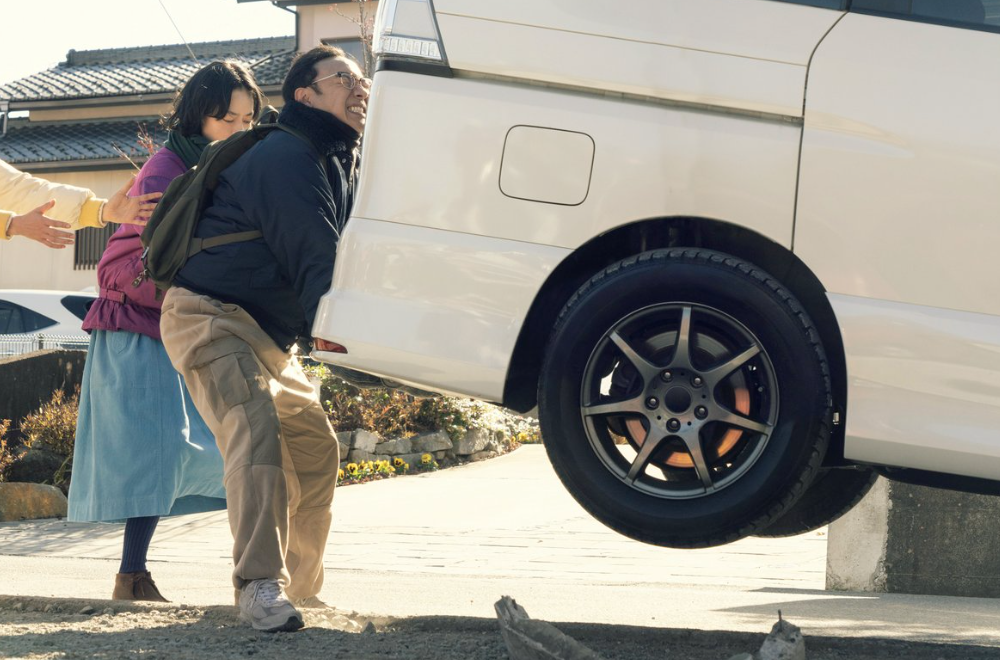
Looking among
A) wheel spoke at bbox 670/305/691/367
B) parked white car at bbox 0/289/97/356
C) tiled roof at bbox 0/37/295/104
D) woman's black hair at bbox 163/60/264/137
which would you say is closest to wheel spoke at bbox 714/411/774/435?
wheel spoke at bbox 670/305/691/367

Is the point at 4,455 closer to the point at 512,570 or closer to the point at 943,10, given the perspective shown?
the point at 512,570

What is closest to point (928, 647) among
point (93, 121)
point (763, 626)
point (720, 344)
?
point (763, 626)

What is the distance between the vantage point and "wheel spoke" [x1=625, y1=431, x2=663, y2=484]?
2930 millimetres

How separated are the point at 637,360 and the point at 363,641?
115 centimetres

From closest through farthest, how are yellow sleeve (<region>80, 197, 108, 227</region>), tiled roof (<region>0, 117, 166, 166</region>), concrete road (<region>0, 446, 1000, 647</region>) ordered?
yellow sleeve (<region>80, 197, 108, 227</region>), concrete road (<region>0, 446, 1000, 647</region>), tiled roof (<region>0, 117, 166, 166</region>)

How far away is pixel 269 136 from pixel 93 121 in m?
19.2

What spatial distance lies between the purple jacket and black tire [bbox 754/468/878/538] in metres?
2.24

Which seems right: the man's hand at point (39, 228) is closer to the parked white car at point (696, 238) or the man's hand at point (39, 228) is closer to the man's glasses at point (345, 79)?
the man's glasses at point (345, 79)

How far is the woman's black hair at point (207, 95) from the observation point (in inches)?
170

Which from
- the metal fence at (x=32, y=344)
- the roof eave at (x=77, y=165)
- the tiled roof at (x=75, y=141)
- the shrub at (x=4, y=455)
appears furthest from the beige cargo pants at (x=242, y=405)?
the roof eave at (x=77, y=165)

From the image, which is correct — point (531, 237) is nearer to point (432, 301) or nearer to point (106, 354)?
point (432, 301)

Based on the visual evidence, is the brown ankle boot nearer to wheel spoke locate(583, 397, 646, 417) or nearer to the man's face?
the man's face

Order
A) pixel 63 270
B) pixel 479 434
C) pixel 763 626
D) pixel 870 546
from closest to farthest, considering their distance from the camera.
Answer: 1. pixel 763 626
2. pixel 870 546
3. pixel 479 434
4. pixel 63 270

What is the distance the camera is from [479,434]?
1154 centimetres
